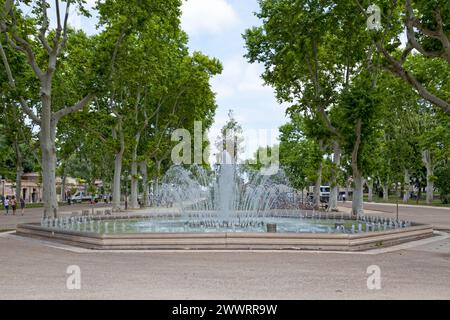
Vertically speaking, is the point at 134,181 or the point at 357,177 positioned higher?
the point at 357,177

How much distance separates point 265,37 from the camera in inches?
1187

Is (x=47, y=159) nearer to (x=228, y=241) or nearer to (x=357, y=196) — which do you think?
(x=228, y=241)

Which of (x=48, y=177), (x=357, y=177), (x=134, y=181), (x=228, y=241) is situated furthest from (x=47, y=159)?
Result: (x=134, y=181)

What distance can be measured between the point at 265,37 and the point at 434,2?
1331cm

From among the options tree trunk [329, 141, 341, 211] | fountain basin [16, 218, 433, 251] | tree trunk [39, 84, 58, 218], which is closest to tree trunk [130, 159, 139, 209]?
tree trunk [329, 141, 341, 211]

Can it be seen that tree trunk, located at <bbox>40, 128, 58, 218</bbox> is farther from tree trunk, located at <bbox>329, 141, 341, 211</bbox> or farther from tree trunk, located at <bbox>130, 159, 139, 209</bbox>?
tree trunk, located at <bbox>329, 141, 341, 211</bbox>

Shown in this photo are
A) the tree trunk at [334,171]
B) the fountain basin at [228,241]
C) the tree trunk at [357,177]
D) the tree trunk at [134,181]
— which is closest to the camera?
the fountain basin at [228,241]

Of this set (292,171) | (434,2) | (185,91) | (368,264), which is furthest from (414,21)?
(292,171)

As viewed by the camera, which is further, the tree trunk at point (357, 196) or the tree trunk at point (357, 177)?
the tree trunk at point (357, 196)

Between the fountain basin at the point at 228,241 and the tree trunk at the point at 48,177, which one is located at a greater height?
the tree trunk at the point at 48,177

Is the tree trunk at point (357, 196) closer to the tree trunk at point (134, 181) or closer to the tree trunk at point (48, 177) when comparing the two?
the tree trunk at point (48, 177)

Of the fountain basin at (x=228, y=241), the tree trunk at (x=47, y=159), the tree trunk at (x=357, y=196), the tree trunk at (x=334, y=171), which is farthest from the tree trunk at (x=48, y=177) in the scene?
the tree trunk at (x=334, y=171)

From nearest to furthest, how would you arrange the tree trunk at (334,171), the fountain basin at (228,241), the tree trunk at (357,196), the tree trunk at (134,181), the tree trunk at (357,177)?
1. the fountain basin at (228,241)
2. the tree trunk at (357,177)
3. the tree trunk at (357,196)
4. the tree trunk at (334,171)
5. the tree trunk at (134,181)

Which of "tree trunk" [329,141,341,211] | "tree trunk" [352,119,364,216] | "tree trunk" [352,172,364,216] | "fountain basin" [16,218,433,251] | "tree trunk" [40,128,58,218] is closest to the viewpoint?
"fountain basin" [16,218,433,251]
